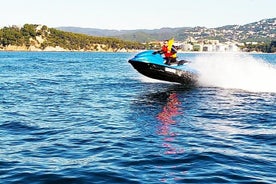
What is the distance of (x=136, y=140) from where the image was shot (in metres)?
12.7

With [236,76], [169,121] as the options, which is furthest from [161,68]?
[169,121]

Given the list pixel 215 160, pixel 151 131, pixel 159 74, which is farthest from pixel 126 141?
pixel 159 74

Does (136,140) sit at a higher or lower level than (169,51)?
lower

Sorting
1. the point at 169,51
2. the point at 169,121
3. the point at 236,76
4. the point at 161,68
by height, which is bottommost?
the point at 169,121

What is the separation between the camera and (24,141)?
12.4 meters

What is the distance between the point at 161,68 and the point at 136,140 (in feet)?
50.6

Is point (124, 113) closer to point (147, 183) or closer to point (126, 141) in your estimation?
point (126, 141)

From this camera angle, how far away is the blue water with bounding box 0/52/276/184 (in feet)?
30.8

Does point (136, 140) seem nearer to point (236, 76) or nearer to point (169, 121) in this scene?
point (169, 121)

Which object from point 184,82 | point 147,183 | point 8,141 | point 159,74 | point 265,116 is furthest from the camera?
point 184,82

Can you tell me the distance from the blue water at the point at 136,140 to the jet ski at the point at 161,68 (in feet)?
15.0

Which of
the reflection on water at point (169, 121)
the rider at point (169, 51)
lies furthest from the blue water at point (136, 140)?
the rider at point (169, 51)

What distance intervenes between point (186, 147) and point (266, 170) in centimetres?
273

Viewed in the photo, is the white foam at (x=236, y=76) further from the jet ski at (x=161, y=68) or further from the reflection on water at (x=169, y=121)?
the reflection on water at (x=169, y=121)
